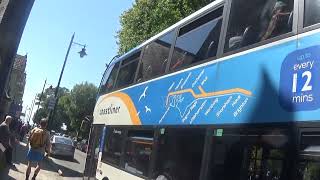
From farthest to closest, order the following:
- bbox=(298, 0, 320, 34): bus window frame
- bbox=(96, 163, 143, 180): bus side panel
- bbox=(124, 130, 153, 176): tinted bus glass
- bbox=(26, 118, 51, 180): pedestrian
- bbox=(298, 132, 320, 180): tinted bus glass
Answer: bbox=(26, 118, 51, 180): pedestrian
bbox=(96, 163, 143, 180): bus side panel
bbox=(124, 130, 153, 176): tinted bus glass
bbox=(298, 0, 320, 34): bus window frame
bbox=(298, 132, 320, 180): tinted bus glass

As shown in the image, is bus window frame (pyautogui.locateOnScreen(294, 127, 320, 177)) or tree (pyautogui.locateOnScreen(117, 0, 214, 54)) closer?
bus window frame (pyautogui.locateOnScreen(294, 127, 320, 177))

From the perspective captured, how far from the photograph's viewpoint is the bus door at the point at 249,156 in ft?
15.3

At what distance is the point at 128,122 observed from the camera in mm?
10195

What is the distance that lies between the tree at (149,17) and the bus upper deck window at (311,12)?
2017 cm

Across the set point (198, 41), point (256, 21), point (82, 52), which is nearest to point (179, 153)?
point (198, 41)

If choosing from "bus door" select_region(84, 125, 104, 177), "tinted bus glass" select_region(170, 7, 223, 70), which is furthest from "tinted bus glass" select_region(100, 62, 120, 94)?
"tinted bus glass" select_region(170, 7, 223, 70)

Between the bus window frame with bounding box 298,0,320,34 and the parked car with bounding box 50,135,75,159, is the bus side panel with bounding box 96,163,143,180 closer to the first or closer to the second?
the bus window frame with bounding box 298,0,320,34

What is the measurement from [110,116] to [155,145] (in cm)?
415

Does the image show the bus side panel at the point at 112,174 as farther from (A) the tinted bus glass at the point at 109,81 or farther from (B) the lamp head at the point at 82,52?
(B) the lamp head at the point at 82,52

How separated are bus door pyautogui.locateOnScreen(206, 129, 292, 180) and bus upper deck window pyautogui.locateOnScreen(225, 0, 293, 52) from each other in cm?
117

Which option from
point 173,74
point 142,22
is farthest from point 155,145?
point 142,22

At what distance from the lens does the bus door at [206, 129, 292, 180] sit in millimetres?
4672

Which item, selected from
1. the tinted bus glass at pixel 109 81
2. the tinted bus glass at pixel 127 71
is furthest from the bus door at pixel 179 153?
the tinted bus glass at pixel 109 81

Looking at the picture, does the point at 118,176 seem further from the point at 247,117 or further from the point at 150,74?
the point at 247,117
